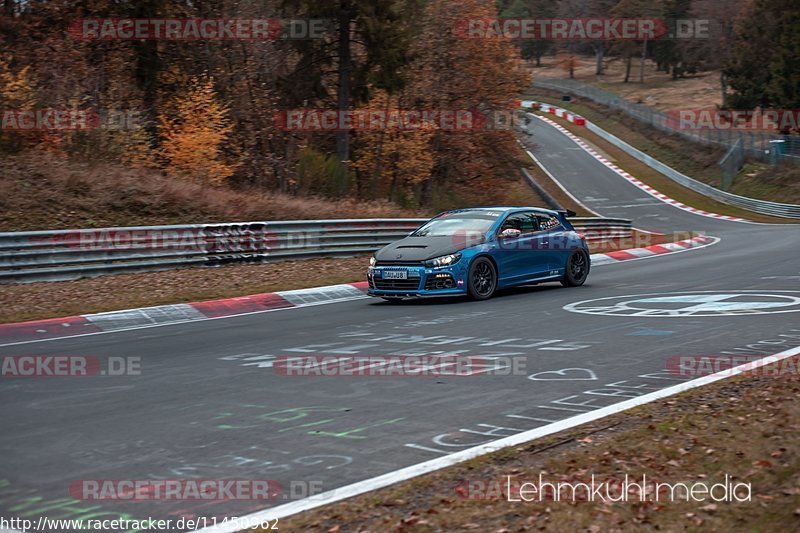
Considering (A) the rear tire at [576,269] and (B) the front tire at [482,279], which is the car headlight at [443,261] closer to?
(B) the front tire at [482,279]

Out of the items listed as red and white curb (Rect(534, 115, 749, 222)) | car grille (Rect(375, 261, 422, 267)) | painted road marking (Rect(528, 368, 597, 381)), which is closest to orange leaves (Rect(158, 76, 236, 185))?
car grille (Rect(375, 261, 422, 267))

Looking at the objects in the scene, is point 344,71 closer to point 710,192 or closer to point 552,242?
point 552,242

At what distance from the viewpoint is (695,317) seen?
12.5m

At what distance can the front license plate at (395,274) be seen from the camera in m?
14.8

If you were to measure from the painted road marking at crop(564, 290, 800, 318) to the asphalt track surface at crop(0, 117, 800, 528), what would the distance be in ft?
0.34

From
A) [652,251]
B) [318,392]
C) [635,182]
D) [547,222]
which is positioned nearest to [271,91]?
[652,251]

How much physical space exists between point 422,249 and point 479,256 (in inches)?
37.7

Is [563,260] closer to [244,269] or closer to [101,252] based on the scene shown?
[244,269]

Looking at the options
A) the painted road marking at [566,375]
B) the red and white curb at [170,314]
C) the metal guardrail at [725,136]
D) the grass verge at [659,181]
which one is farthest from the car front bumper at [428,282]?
the metal guardrail at [725,136]

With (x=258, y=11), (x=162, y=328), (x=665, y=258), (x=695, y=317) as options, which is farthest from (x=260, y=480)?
(x=258, y=11)

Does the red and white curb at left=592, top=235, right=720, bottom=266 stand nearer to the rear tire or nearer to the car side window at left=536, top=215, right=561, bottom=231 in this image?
the rear tire

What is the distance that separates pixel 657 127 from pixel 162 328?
2620 inches

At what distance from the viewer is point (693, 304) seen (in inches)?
547

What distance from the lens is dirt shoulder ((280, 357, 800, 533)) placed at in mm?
4645
